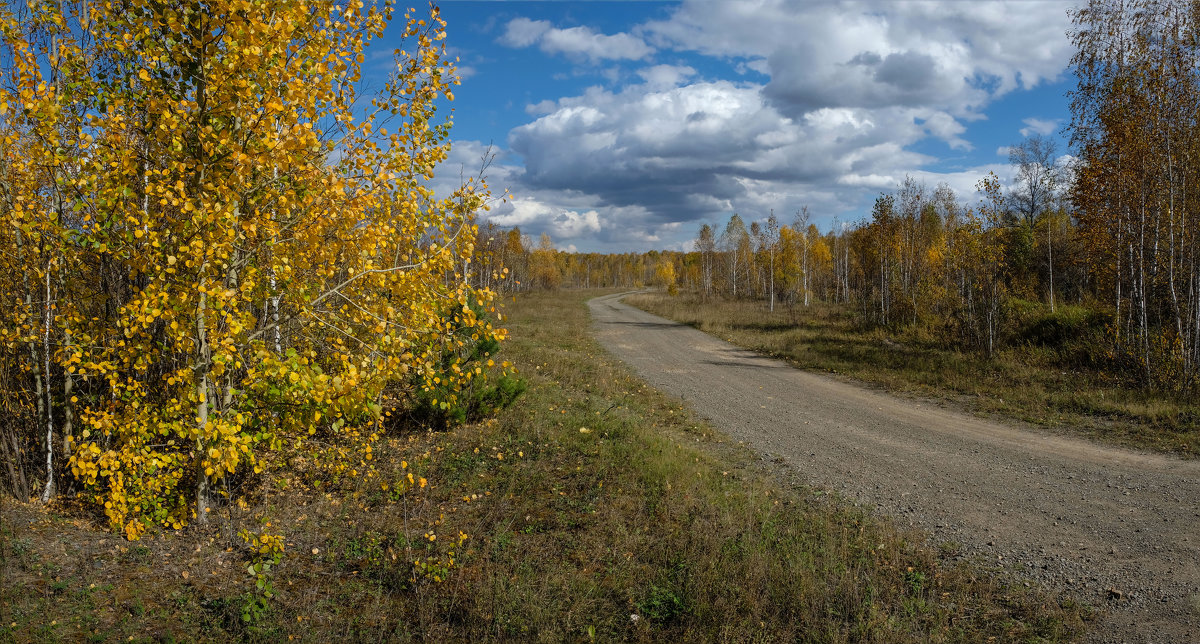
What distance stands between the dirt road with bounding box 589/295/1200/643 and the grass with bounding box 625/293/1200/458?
0.88 metres

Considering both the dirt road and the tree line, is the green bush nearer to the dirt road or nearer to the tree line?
the dirt road

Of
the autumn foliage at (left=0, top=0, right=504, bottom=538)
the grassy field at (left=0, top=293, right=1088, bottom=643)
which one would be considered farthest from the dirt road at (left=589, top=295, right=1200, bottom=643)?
the autumn foliage at (left=0, top=0, right=504, bottom=538)

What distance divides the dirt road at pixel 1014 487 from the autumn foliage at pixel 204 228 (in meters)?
5.06

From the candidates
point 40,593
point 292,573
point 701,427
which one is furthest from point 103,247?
point 701,427

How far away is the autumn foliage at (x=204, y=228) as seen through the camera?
4047mm

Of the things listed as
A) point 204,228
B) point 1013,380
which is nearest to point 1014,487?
point 1013,380

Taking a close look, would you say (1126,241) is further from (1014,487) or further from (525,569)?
(525,569)

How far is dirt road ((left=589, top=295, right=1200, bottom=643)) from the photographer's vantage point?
471 centimetres

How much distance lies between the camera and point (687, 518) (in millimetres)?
5949

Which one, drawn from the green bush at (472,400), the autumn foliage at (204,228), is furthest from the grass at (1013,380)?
the autumn foliage at (204,228)

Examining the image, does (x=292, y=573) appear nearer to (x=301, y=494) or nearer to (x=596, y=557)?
(x=301, y=494)

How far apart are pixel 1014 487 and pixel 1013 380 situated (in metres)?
6.75

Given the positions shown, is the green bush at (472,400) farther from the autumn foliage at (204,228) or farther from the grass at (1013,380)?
the grass at (1013,380)

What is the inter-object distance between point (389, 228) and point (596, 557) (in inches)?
133
